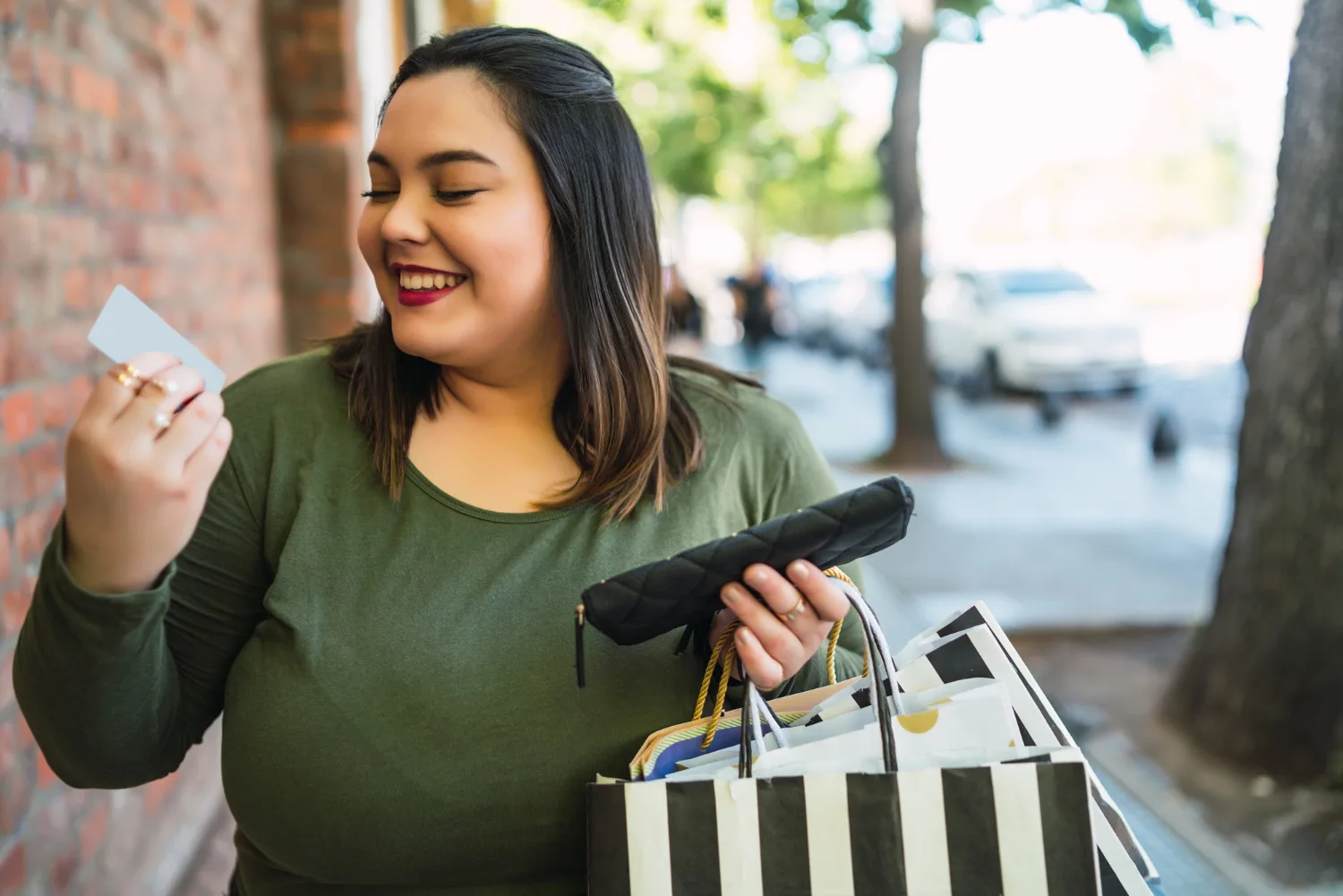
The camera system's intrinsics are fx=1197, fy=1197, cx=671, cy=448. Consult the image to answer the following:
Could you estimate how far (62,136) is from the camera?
239cm

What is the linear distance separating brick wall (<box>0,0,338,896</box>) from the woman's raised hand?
3.32ft

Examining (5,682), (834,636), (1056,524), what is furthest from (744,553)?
(1056,524)

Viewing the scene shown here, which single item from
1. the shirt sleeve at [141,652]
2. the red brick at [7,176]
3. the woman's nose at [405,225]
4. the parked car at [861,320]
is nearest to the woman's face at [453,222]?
the woman's nose at [405,225]

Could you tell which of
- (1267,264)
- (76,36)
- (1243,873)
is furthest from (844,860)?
(1267,264)

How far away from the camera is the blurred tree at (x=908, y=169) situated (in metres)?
9.74

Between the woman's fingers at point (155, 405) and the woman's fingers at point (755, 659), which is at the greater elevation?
the woman's fingers at point (155, 405)

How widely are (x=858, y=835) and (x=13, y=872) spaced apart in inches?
61.7

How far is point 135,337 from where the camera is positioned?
51.4 inches

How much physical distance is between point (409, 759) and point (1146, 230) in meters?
57.9

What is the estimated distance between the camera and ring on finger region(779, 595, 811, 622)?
1.42 meters

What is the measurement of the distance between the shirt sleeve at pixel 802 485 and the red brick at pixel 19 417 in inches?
52.5

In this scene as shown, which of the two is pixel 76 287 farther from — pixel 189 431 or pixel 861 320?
pixel 861 320

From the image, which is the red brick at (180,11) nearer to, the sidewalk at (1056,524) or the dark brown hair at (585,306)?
the dark brown hair at (585,306)

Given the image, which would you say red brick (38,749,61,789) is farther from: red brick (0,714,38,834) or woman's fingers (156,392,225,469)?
woman's fingers (156,392,225,469)
